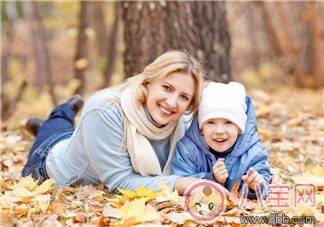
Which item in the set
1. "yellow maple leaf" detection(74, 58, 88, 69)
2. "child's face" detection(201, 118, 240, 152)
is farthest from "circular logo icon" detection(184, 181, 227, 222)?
"yellow maple leaf" detection(74, 58, 88, 69)

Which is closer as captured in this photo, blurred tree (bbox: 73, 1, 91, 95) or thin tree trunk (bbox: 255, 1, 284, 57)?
blurred tree (bbox: 73, 1, 91, 95)

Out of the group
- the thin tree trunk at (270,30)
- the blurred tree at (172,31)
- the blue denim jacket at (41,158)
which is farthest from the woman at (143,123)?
the thin tree trunk at (270,30)

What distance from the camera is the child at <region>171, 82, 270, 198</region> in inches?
134

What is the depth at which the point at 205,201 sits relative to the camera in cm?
320

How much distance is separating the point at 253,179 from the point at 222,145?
283mm

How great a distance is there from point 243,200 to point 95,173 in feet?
3.11

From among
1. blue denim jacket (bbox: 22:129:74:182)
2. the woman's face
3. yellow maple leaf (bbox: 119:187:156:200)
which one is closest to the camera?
yellow maple leaf (bbox: 119:187:156:200)

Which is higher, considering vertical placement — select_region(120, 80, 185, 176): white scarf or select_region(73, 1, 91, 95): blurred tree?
select_region(73, 1, 91, 95): blurred tree

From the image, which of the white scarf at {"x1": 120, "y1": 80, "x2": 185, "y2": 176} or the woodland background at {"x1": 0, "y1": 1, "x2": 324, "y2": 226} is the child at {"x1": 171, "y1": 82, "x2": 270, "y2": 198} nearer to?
the white scarf at {"x1": 120, "y1": 80, "x2": 185, "y2": 176}

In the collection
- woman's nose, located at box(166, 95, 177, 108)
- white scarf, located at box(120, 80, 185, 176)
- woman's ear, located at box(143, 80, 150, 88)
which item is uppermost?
woman's ear, located at box(143, 80, 150, 88)

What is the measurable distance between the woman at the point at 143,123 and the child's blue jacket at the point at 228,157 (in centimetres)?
9

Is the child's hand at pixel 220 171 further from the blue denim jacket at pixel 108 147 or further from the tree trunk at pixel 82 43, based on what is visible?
the tree trunk at pixel 82 43

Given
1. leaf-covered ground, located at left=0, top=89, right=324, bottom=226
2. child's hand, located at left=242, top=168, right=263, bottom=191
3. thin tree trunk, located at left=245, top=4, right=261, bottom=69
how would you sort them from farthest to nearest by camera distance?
1. thin tree trunk, located at left=245, top=4, right=261, bottom=69
2. child's hand, located at left=242, top=168, right=263, bottom=191
3. leaf-covered ground, located at left=0, top=89, right=324, bottom=226

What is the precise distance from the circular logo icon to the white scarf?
0.30 meters
